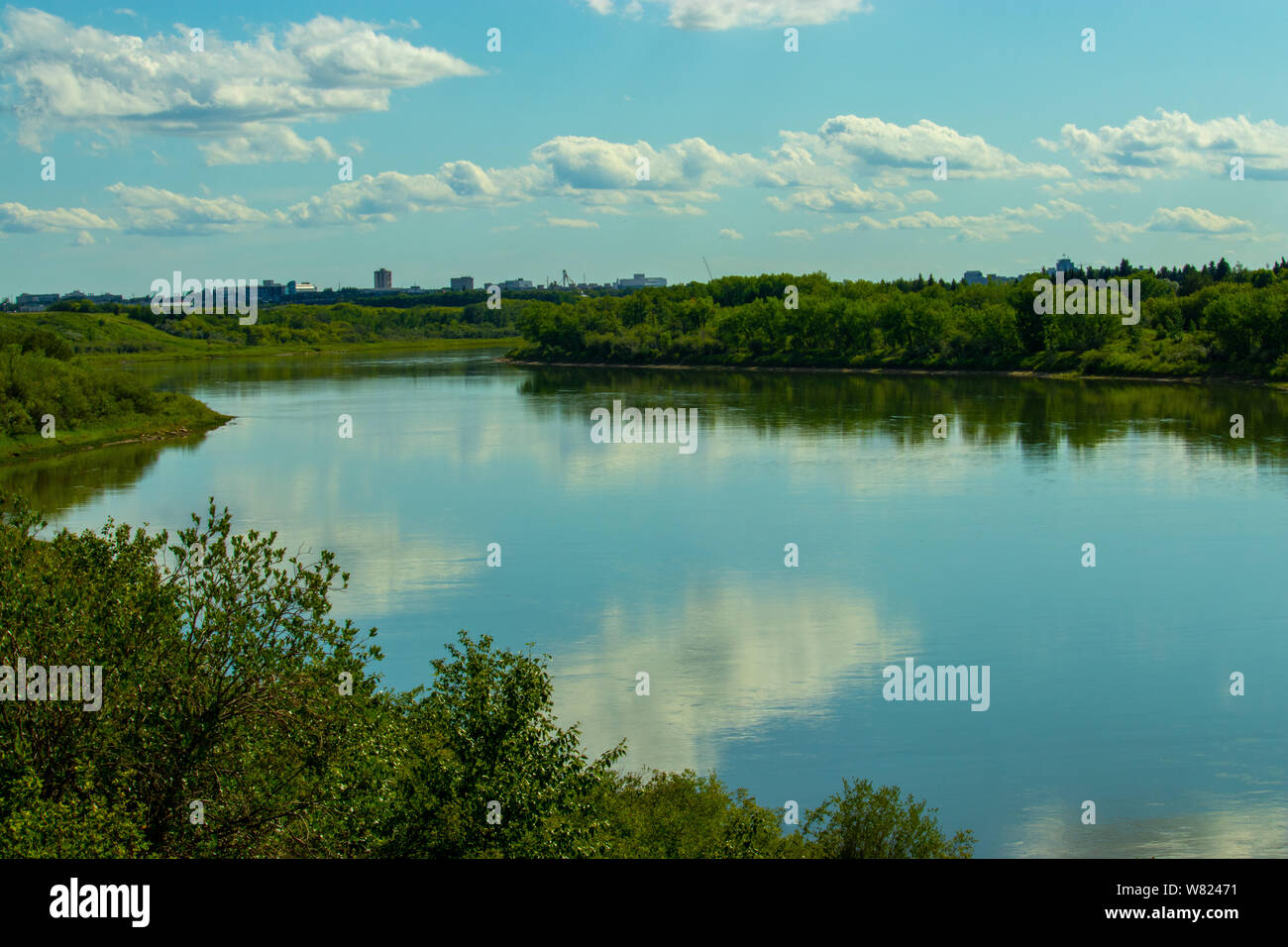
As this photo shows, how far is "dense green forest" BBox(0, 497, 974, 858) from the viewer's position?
9.60 m

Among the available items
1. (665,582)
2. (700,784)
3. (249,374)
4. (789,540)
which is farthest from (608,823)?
(249,374)

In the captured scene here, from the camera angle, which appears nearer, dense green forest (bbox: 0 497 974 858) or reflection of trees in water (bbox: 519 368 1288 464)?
dense green forest (bbox: 0 497 974 858)

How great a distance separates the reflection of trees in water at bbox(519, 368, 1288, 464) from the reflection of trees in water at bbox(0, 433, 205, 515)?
2422cm

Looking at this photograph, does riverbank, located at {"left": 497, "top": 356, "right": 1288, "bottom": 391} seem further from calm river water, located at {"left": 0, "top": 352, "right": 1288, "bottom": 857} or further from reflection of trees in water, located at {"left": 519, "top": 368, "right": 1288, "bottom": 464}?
calm river water, located at {"left": 0, "top": 352, "right": 1288, "bottom": 857}

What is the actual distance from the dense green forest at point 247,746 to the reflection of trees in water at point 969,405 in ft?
138

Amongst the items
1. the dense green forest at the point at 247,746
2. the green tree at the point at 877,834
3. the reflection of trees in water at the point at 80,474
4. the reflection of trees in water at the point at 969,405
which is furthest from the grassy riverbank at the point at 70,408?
the green tree at the point at 877,834

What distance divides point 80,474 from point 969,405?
45787 millimetres

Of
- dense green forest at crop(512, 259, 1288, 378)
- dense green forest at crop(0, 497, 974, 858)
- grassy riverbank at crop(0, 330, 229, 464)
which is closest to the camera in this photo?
dense green forest at crop(0, 497, 974, 858)

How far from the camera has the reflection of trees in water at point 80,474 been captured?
136ft

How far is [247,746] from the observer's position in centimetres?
1027

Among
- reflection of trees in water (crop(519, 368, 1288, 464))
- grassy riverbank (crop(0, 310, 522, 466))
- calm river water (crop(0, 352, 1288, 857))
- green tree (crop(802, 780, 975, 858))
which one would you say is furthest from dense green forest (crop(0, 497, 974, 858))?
grassy riverbank (crop(0, 310, 522, 466))

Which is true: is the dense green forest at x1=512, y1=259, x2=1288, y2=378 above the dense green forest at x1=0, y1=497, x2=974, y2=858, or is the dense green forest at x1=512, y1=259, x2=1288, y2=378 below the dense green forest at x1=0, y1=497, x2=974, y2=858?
above

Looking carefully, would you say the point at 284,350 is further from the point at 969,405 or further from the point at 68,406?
the point at 969,405

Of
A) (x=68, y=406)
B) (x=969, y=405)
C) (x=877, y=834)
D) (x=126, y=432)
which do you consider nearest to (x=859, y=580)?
(x=877, y=834)
